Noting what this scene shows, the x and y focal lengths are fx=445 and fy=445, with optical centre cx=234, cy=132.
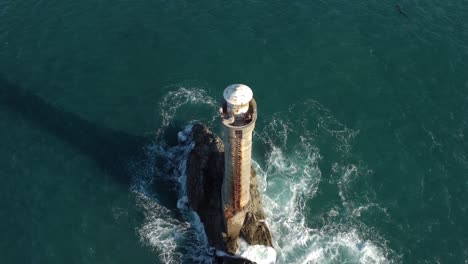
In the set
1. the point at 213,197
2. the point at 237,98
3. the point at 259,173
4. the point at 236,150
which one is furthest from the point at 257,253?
the point at 237,98

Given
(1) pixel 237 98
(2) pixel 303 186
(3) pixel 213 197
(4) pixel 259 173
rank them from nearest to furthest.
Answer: (1) pixel 237 98 < (3) pixel 213 197 < (2) pixel 303 186 < (4) pixel 259 173

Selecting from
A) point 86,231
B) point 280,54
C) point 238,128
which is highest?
point 238,128

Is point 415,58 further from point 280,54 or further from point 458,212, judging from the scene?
point 458,212

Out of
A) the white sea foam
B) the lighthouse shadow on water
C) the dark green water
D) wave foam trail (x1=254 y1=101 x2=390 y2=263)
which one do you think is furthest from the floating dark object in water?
the white sea foam

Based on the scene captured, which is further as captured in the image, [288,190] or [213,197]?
[288,190]

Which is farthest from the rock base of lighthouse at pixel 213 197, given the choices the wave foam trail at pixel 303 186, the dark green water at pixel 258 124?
the wave foam trail at pixel 303 186

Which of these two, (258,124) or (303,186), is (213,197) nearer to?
(303,186)

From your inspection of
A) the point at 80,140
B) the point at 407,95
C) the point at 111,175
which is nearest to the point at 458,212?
the point at 407,95
